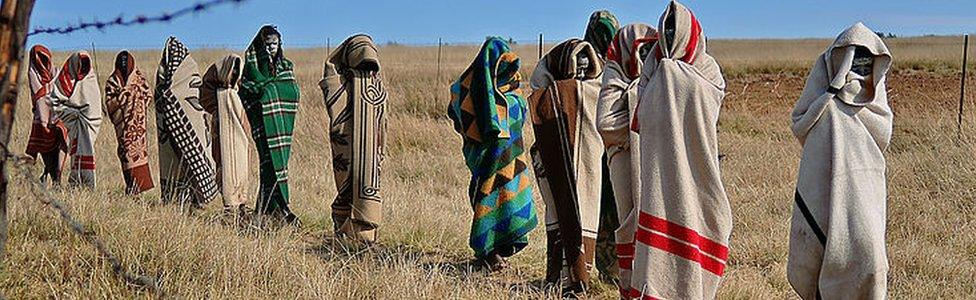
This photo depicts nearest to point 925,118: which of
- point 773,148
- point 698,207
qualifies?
point 773,148

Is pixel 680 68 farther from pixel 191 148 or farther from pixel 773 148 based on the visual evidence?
pixel 773 148

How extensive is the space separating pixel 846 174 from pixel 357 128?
151 inches

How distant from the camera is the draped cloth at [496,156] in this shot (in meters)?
6.88

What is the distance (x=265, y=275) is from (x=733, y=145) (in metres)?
9.70

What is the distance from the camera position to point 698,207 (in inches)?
194

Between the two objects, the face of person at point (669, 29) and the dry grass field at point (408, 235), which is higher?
the face of person at point (669, 29)

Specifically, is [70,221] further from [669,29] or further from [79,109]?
[79,109]

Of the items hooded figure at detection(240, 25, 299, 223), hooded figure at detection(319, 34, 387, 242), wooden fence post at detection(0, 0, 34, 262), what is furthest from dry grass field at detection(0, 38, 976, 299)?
wooden fence post at detection(0, 0, 34, 262)

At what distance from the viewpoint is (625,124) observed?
5484 mm

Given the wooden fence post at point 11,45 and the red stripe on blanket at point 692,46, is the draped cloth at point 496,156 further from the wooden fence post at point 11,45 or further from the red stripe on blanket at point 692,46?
the wooden fence post at point 11,45

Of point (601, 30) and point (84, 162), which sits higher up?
point (601, 30)

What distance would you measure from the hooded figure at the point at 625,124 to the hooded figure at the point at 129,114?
5113mm

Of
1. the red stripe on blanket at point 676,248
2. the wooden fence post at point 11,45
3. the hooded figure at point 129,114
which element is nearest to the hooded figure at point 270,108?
the hooded figure at point 129,114

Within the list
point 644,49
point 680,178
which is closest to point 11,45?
point 680,178
